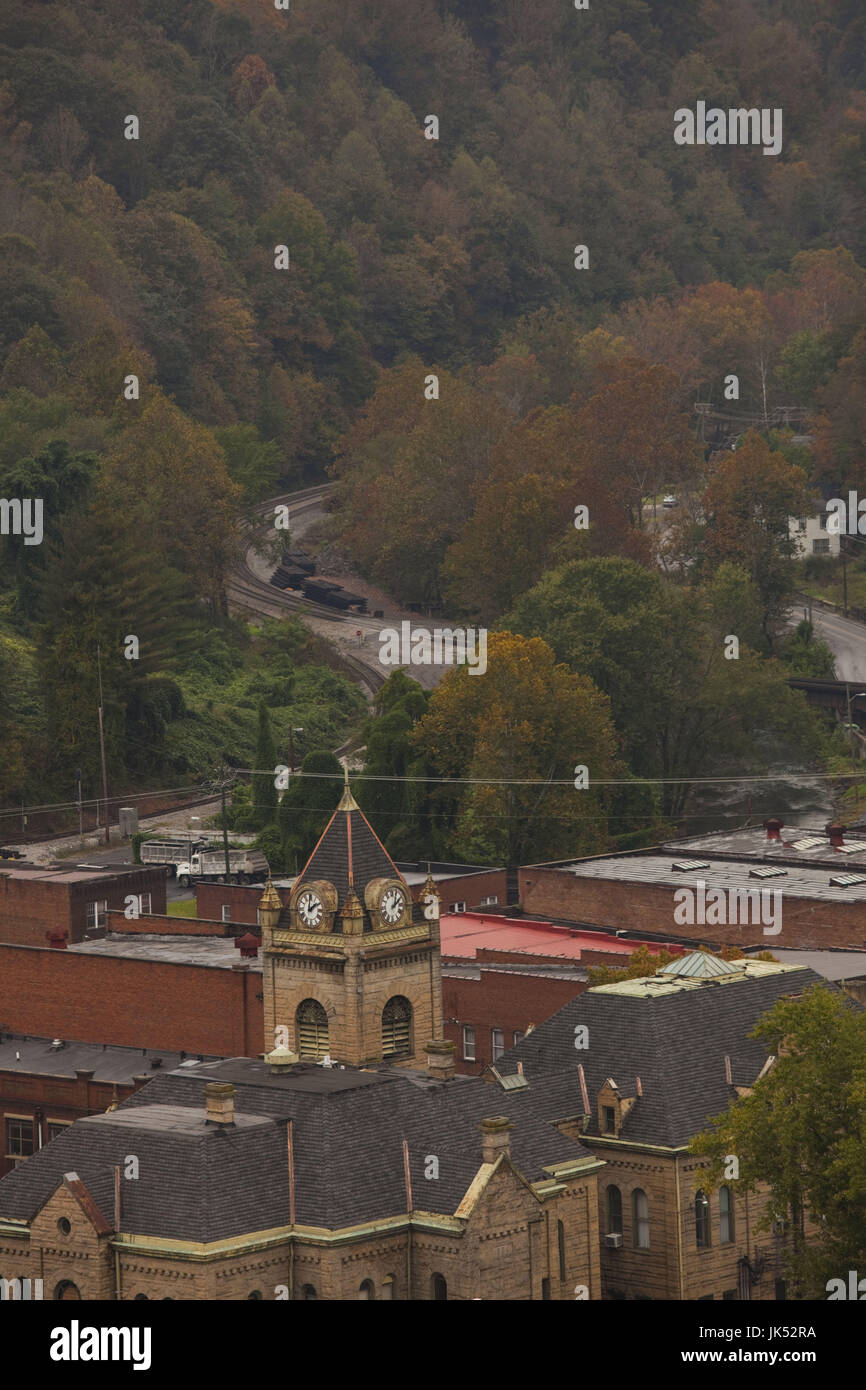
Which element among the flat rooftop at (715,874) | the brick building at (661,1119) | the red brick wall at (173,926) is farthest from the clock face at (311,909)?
the flat rooftop at (715,874)

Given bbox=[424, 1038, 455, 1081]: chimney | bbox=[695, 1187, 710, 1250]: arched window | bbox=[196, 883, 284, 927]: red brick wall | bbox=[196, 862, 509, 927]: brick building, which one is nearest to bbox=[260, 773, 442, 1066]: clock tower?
bbox=[424, 1038, 455, 1081]: chimney

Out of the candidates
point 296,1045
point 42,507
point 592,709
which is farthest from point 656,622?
point 296,1045

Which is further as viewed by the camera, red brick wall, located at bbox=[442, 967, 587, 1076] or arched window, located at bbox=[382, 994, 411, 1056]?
red brick wall, located at bbox=[442, 967, 587, 1076]

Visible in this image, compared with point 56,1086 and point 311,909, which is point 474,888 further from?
point 311,909

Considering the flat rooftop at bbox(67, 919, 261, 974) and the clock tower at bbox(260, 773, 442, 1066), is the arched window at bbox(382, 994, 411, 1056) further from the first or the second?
the flat rooftop at bbox(67, 919, 261, 974)

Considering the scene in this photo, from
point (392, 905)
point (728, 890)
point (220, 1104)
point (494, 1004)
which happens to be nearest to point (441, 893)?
point (728, 890)

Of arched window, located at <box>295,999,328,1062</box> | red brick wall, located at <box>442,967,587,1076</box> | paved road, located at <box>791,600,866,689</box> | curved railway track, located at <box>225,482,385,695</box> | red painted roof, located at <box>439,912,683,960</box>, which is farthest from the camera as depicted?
curved railway track, located at <box>225,482,385,695</box>
